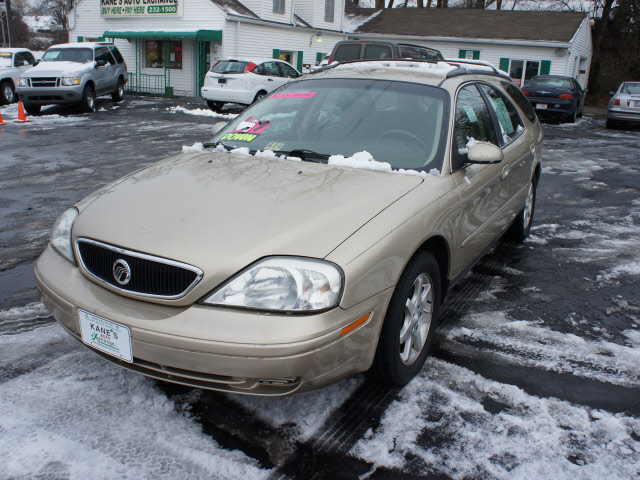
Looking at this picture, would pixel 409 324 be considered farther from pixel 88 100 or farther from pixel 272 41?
pixel 272 41

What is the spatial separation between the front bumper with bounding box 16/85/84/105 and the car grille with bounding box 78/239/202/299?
15204 millimetres

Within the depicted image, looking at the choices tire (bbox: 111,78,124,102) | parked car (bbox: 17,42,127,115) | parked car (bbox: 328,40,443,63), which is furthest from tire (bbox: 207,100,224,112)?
parked car (bbox: 328,40,443,63)

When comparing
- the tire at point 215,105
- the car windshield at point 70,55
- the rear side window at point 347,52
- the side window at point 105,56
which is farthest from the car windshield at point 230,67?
the car windshield at point 70,55

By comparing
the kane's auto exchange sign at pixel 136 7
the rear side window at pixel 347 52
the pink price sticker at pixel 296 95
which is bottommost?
the pink price sticker at pixel 296 95

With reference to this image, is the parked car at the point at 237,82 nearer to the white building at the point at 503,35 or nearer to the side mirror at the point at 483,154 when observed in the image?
the side mirror at the point at 483,154

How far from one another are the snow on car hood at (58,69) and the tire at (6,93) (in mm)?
1911

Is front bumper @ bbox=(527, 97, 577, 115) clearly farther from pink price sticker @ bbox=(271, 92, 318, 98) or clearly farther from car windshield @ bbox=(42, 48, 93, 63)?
pink price sticker @ bbox=(271, 92, 318, 98)

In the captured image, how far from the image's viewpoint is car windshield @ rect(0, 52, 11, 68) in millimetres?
18422

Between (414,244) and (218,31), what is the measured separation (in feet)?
76.4

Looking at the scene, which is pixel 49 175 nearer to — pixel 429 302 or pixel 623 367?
pixel 429 302

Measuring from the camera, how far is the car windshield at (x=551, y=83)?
1944 centimetres

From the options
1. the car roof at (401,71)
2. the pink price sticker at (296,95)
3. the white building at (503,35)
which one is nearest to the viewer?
the car roof at (401,71)

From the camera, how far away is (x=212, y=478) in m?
2.24

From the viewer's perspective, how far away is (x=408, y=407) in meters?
2.77
